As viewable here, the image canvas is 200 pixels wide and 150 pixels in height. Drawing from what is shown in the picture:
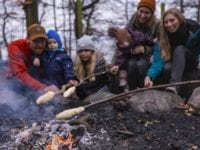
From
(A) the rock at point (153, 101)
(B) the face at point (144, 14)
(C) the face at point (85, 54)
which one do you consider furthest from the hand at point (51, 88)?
(B) the face at point (144, 14)

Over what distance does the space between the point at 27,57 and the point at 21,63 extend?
0.16 metres

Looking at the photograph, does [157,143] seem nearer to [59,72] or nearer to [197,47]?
[197,47]

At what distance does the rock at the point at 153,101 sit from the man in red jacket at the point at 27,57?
1181 millimetres

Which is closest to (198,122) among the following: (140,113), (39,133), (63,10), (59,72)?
(140,113)

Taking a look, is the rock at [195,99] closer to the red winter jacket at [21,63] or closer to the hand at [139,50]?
the hand at [139,50]

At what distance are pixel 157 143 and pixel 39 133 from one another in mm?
1048

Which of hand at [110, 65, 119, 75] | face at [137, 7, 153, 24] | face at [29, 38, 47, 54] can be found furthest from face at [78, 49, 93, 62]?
face at [137, 7, 153, 24]

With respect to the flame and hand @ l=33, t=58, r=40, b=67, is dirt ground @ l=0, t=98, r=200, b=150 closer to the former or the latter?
the flame

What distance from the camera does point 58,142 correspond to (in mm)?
3918

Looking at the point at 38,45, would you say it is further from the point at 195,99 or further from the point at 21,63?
the point at 195,99

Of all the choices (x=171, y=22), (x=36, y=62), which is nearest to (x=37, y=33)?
(x=36, y=62)

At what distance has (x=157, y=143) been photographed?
4.04 meters

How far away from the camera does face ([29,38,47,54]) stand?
5.62 meters

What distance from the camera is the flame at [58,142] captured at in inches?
153
